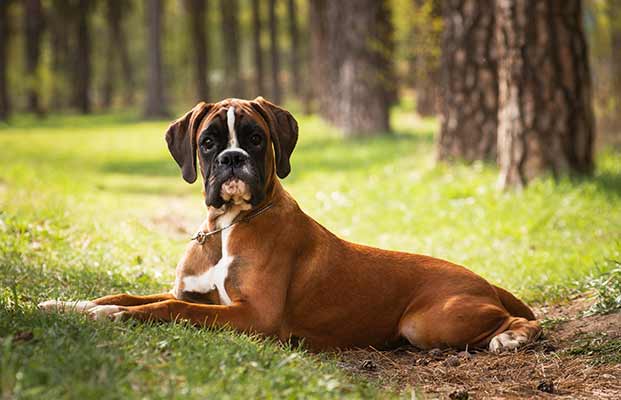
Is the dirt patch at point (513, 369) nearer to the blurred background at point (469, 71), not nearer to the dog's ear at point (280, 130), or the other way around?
the dog's ear at point (280, 130)

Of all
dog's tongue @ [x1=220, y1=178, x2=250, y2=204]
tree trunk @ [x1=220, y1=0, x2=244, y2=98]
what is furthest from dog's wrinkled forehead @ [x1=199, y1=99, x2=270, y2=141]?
tree trunk @ [x1=220, y1=0, x2=244, y2=98]

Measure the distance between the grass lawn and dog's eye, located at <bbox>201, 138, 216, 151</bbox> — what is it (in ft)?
3.95

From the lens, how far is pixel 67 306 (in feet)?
15.6

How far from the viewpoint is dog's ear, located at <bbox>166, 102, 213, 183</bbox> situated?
17.4ft

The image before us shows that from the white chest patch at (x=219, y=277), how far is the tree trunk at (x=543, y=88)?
246 inches

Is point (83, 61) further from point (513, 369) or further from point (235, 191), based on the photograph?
point (513, 369)

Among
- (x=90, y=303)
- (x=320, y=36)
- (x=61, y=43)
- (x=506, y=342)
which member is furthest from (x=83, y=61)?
(x=506, y=342)

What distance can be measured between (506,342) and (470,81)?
7.87 meters

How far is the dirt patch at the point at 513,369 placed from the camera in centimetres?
456

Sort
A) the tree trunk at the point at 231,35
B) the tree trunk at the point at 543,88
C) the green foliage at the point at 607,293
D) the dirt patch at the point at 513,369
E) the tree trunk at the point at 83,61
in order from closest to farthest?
the dirt patch at the point at 513,369 → the green foliage at the point at 607,293 → the tree trunk at the point at 543,88 → the tree trunk at the point at 83,61 → the tree trunk at the point at 231,35

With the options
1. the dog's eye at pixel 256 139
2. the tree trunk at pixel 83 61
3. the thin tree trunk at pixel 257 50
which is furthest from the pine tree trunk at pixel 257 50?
the dog's eye at pixel 256 139

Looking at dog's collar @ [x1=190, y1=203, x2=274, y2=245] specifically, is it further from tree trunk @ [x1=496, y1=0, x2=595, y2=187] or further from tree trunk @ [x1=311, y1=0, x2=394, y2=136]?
tree trunk @ [x1=311, y1=0, x2=394, y2=136]

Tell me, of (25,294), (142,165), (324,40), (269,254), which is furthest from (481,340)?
(324,40)

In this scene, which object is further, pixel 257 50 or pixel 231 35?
pixel 231 35
